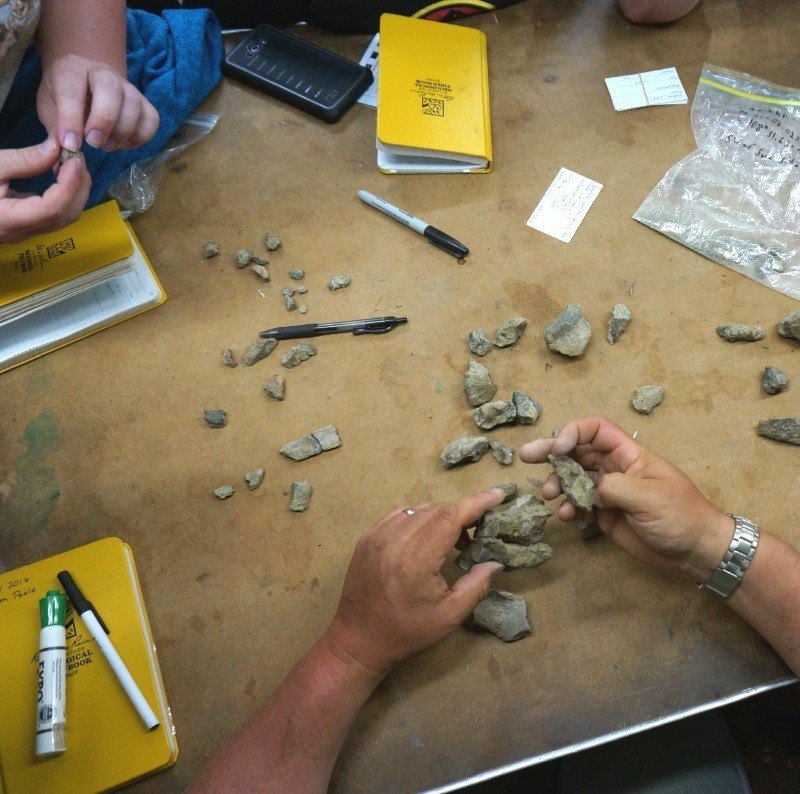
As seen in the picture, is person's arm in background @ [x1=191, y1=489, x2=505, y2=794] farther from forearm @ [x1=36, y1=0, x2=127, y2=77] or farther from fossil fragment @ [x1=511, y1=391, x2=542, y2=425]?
forearm @ [x1=36, y1=0, x2=127, y2=77]

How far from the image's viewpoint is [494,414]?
4.17 ft

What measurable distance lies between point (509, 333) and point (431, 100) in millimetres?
647

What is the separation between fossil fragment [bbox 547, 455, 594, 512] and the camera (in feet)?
3.58

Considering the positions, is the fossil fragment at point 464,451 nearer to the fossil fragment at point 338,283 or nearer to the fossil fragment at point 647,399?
the fossil fragment at point 647,399

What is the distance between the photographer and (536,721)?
3.46ft

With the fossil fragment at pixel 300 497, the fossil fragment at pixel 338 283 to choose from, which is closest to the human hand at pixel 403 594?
the fossil fragment at pixel 300 497

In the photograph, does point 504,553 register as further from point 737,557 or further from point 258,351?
point 258,351

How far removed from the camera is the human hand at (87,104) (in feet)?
3.93

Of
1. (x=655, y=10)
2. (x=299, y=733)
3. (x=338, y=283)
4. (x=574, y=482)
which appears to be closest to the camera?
(x=299, y=733)

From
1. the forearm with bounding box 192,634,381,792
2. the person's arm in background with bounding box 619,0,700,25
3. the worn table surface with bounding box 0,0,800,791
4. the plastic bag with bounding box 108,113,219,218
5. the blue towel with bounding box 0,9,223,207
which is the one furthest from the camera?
the person's arm in background with bounding box 619,0,700,25

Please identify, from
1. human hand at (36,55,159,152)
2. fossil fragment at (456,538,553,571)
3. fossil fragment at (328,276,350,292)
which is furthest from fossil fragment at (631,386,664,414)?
human hand at (36,55,159,152)

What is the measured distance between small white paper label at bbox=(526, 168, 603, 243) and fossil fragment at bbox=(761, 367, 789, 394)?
51 centimetres

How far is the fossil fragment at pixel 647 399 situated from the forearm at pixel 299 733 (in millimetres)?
712

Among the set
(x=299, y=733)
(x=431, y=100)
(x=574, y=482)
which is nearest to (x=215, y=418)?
(x=299, y=733)
